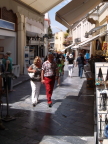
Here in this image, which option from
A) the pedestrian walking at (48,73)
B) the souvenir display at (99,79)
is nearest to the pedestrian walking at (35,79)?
the pedestrian walking at (48,73)

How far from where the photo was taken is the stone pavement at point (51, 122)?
4.90 meters

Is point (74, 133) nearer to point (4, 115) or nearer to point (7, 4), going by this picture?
point (4, 115)

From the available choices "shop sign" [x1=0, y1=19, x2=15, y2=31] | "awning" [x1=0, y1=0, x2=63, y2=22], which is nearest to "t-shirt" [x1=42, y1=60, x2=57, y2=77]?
"awning" [x1=0, y1=0, x2=63, y2=22]

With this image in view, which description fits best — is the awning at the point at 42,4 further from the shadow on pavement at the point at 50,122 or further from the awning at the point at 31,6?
the shadow on pavement at the point at 50,122

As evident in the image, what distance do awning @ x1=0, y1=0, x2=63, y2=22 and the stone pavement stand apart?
281 centimetres

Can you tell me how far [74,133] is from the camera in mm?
5277

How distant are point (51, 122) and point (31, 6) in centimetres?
332

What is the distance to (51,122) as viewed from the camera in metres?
6.02

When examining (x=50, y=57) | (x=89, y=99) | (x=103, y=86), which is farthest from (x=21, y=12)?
(x=89, y=99)

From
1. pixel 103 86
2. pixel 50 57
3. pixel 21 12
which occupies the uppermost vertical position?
pixel 21 12

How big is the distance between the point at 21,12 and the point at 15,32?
10.4 meters

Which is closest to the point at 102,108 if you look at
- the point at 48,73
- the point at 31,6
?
the point at 48,73

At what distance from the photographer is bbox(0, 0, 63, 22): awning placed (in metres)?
6.08

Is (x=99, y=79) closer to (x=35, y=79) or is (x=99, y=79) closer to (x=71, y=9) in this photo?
(x=35, y=79)
